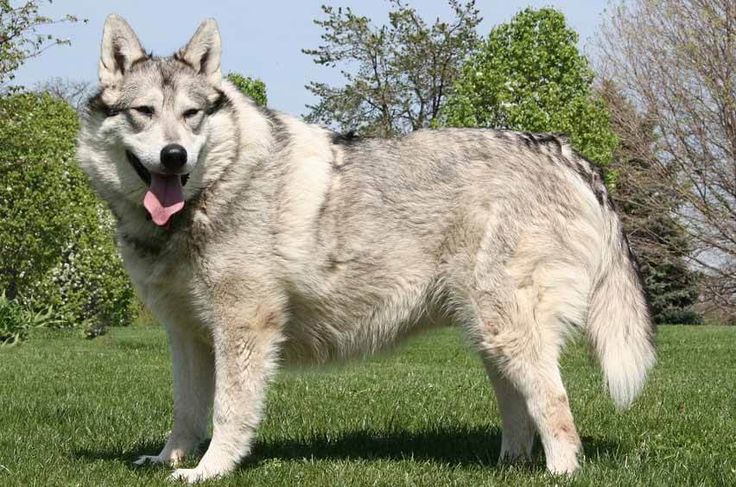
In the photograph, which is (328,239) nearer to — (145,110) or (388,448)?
(145,110)

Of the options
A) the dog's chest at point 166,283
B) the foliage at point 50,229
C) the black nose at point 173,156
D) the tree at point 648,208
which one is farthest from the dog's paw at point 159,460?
the tree at point 648,208

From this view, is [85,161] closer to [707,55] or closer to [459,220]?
[459,220]

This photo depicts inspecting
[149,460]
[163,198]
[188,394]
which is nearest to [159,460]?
[149,460]

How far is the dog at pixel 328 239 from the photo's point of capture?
439 cm

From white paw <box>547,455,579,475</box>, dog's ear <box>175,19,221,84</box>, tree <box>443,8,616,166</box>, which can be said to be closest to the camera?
white paw <box>547,455,579,475</box>

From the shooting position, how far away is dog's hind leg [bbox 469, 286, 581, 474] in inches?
171

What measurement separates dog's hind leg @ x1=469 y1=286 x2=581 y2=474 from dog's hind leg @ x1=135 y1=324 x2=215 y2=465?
144cm

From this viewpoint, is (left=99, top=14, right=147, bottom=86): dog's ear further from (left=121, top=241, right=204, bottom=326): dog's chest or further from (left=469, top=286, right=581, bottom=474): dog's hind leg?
(left=469, top=286, right=581, bottom=474): dog's hind leg

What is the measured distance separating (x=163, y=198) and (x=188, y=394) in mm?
1140

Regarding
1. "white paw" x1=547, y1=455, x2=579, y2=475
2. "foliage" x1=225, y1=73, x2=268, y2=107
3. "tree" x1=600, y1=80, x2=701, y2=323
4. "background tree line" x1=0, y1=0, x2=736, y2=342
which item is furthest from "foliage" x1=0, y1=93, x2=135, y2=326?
"white paw" x1=547, y1=455, x2=579, y2=475

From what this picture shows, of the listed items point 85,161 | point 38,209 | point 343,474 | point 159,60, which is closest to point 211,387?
point 343,474

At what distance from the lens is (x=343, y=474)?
14.1 feet

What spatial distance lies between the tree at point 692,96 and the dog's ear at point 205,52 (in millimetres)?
22285

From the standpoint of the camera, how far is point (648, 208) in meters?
27.3
